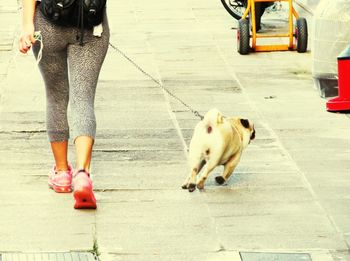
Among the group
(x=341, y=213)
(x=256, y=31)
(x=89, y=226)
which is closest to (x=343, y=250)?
(x=341, y=213)

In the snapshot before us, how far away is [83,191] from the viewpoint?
6.83 metres

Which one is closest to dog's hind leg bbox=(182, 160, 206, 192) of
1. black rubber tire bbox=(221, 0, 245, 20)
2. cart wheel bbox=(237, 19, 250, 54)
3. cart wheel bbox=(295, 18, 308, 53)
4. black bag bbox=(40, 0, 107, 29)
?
black bag bbox=(40, 0, 107, 29)

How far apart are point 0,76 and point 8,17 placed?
4.21 m

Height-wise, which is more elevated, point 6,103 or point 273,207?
point 273,207

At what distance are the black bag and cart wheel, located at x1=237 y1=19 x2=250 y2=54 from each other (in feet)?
19.7

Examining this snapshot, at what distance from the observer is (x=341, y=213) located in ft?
22.9

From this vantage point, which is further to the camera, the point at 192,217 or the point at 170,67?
the point at 170,67

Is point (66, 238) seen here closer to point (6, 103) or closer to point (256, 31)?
point (6, 103)

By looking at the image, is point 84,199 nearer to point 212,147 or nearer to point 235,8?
point 212,147

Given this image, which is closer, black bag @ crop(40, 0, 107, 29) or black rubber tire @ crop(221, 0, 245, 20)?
black bag @ crop(40, 0, 107, 29)

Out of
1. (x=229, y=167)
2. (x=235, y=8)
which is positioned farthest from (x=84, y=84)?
(x=235, y=8)

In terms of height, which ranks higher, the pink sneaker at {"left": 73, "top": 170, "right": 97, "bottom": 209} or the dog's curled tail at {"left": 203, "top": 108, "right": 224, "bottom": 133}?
the dog's curled tail at {"left": 203, "top": 108, "right": 224, "bottom": 133}

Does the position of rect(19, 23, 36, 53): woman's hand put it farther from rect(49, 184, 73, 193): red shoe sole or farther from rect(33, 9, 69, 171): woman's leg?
rect(49, 184, 73, 193): red shoe sole

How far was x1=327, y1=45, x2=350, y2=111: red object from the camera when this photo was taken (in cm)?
588
